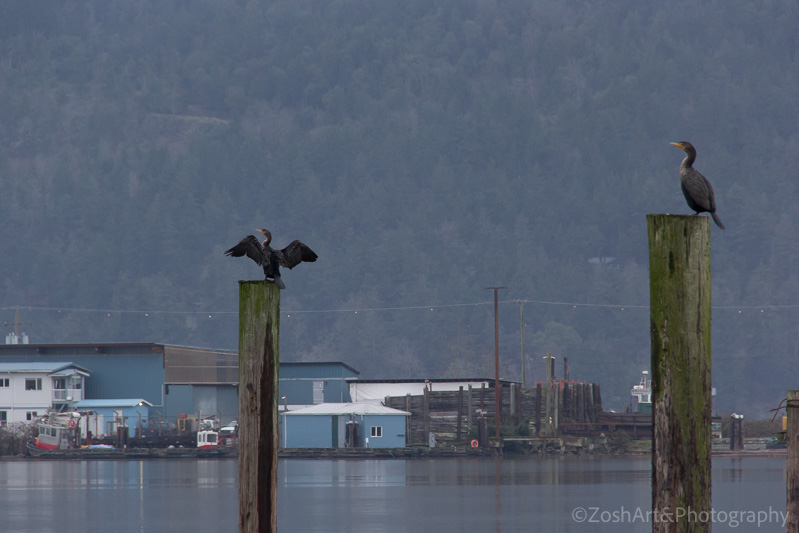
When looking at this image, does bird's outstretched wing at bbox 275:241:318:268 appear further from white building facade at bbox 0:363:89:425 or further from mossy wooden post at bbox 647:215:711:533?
white building facade at bbox 0:363:89:425

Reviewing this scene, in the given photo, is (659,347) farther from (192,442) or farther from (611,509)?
(192,442)

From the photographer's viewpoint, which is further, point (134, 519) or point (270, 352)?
point (134, 519)

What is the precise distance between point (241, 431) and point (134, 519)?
28.1 m

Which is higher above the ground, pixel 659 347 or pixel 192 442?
pixel 659 347

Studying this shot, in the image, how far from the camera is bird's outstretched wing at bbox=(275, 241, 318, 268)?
16.2m

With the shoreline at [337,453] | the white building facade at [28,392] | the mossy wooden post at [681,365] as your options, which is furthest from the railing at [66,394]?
the mossy wooden post at [681,365]

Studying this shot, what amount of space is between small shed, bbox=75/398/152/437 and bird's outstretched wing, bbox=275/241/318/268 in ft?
266

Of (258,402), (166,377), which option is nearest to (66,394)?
(166,377)

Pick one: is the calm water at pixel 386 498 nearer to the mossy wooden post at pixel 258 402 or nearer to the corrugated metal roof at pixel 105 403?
the corrugated metal roof at pixel 105 403

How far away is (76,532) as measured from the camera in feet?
124

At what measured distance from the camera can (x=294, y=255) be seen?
1647cm

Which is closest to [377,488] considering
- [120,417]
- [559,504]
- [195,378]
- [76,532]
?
[559,504]

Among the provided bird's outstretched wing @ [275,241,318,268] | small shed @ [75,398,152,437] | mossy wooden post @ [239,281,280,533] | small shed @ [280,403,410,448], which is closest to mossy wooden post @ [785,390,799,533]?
→ bird's outstretched wing @ [275,241,318,268]

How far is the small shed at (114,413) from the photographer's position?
96.9 metres
